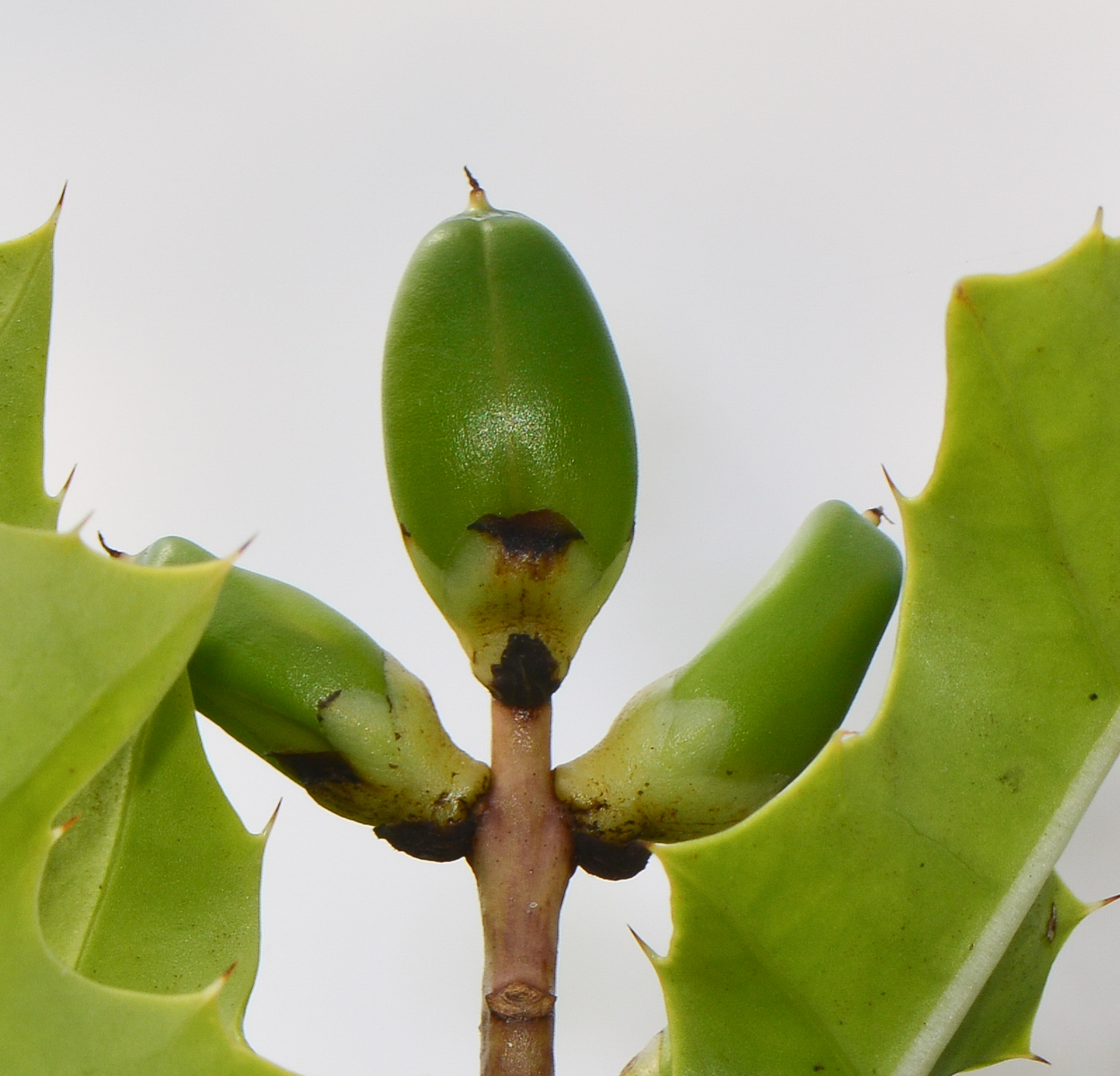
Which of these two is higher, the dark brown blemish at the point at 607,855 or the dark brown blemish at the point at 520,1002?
the dark brown blemish at the point at 607,855

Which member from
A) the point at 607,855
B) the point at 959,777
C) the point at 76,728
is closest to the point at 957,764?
the point at 959,777

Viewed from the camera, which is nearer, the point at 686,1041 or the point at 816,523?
the point at 686,1041

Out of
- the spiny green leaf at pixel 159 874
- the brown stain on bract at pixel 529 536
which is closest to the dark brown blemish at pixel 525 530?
the brown stain on bract at pixel 529 536

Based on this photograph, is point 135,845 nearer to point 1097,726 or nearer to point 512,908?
point 512,908

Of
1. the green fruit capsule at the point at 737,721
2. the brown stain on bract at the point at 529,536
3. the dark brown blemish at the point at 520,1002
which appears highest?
Answer: the brown stain on bract at the point at 529,536

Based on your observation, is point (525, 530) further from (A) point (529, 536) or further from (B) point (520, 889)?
(B) point (520, 889)

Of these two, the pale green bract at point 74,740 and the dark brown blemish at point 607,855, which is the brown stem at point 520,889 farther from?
the pale green bract at point 74,740

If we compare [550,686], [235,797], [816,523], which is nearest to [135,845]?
[550,686]

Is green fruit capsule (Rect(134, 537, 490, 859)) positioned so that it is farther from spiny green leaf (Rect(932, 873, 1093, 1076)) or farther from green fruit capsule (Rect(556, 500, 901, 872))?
spiny green leaf (Rect(932, 873, 1093, 1076))
